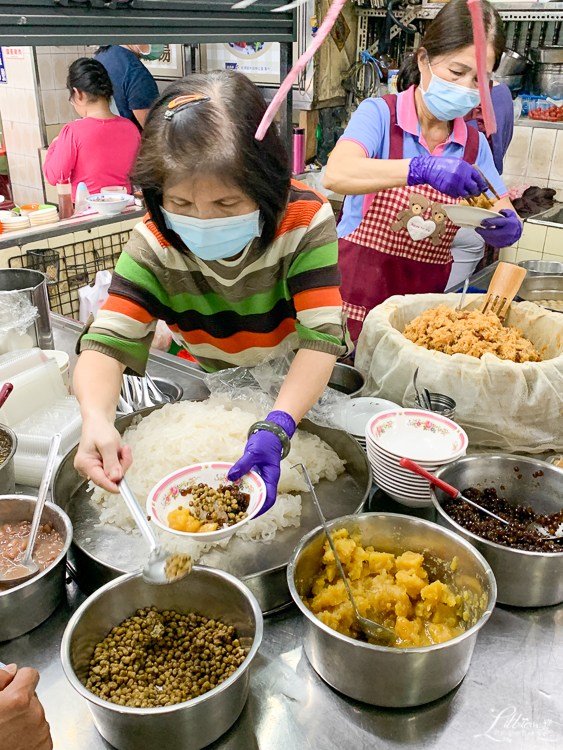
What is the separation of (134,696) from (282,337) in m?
1.13

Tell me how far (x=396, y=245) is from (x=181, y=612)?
2.08m

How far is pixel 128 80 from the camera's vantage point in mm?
5473

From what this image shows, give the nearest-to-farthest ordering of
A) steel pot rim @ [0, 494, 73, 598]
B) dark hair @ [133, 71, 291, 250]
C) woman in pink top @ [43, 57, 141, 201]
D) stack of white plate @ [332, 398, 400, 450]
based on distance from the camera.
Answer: steel pot rim @ [0, 494, 73, 598] < dark hair @ [133, 71, 291, 250] < stack of white plate @ [332, 398, 400, 450] < woman in pink top @ [43, 57, 141, 201]

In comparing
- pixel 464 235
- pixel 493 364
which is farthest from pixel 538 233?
pixel 493 364


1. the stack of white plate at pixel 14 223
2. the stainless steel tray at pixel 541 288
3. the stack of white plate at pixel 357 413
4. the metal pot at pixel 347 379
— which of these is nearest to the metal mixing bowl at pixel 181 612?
the stack of white plate at pixel 357 413

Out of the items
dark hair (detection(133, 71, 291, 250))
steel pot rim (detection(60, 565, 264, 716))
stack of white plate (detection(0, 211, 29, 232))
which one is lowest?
steel pot rim (detection(60, 565, 264, 716))

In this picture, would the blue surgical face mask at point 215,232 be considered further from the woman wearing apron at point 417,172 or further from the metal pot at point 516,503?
the woman wearing apron at point 417,172

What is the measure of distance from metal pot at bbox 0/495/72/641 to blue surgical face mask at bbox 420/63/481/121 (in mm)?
2129

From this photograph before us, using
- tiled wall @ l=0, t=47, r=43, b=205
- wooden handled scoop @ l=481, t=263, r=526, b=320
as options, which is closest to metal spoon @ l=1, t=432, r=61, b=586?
wooden handled scoop @ l=481, t=263, r=526, b=320

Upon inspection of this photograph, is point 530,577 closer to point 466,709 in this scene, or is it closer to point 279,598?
point 466,709

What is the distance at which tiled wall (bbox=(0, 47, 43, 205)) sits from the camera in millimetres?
6684

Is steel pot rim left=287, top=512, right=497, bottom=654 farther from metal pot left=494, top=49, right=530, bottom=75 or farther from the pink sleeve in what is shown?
metal pot left=494, top=49, right=530, bottom=75

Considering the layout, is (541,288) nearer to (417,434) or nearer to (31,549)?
(417,434)

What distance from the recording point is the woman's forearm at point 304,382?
4.88 ft
